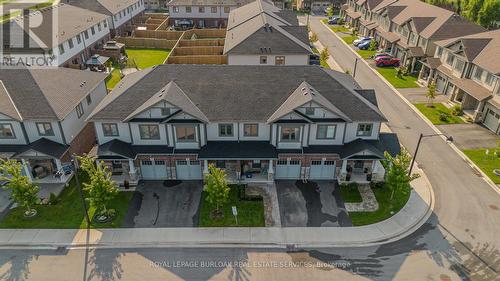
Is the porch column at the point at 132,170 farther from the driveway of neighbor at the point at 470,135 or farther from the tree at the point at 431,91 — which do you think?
the tree at the point at 431,91

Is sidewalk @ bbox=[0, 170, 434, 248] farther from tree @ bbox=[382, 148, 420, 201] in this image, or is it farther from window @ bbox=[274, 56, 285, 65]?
window @ bbox=[274, 56, 285, 65]

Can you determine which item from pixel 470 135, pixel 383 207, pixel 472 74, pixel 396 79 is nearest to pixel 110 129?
pixel 383 207

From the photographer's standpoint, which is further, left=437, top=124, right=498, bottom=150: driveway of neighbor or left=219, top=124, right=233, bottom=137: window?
left=437, top=124, right=498, bottom=150: driveway of neighbor

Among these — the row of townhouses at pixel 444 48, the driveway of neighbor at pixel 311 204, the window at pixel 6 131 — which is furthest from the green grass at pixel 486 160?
the window at pixel 6 131

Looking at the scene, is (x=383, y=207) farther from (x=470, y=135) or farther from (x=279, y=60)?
(x=279, y=60)

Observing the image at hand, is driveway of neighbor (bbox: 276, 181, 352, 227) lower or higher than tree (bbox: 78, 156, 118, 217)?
lower

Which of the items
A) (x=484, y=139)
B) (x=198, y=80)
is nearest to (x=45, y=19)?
(x=198, y=80)

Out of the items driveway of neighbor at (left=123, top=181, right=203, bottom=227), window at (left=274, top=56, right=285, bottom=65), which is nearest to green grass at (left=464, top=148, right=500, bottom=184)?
window at (left=274, top=56, right=285, bottom=65)
